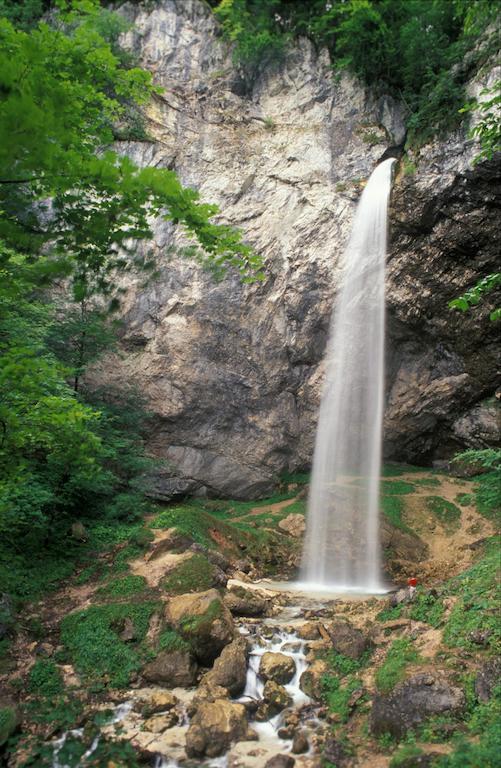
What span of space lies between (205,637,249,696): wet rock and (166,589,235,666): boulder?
0.81 feet

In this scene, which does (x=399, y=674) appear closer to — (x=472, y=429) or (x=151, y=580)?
(x=151, y=580)

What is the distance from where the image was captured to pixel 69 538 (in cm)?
1127

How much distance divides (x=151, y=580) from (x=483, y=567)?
649 cm

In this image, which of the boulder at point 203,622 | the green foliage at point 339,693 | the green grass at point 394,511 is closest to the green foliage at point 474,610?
the green foliage at point 339,693

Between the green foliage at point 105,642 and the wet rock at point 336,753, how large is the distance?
10.5ft

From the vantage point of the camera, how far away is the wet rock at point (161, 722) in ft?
19.9

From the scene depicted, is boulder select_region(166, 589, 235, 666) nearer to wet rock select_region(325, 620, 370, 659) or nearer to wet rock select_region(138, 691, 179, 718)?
wet rock select_region(138, 691, 179, 718)

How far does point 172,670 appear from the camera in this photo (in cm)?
720

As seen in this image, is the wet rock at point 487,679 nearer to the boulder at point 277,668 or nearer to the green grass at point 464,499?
the boulder at point 277,668

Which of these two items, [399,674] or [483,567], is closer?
[399,674]

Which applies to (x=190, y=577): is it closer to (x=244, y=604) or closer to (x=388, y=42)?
(x=244, y=604)

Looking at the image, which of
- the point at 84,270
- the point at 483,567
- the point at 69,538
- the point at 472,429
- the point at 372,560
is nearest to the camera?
the point at 84,270

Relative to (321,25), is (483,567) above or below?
below

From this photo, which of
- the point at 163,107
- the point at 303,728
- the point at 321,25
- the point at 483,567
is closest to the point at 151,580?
the point at 303,728
